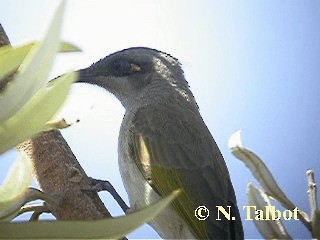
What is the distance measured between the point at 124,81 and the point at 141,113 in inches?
7.1

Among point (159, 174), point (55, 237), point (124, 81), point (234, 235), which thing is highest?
point (55, 237)

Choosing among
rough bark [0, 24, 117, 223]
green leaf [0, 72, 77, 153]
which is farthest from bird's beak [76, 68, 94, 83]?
green leaf [0, 72, 77, 153]

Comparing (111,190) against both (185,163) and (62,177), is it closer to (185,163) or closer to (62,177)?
(185,163)

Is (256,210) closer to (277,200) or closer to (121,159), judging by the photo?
(277,200)

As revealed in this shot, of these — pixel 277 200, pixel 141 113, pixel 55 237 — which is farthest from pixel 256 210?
pixel 141 113

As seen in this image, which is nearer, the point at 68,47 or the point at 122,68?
the point at 68,47

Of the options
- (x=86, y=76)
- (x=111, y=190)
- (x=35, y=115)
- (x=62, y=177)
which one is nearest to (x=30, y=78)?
(x=35, y=115)

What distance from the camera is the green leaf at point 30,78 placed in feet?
0.68

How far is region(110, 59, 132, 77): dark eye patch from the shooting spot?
151cm

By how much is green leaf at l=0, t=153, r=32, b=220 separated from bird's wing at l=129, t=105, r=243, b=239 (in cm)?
76

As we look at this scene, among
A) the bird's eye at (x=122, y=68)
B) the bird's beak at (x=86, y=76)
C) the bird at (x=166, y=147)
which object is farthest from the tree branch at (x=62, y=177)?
the bird's eye at (x=122, y=68)

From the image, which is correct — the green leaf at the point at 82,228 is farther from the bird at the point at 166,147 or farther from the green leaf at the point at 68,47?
the bird at the point at 166,147

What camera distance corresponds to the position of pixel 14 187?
0.89 feet

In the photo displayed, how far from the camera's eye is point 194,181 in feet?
3.83
